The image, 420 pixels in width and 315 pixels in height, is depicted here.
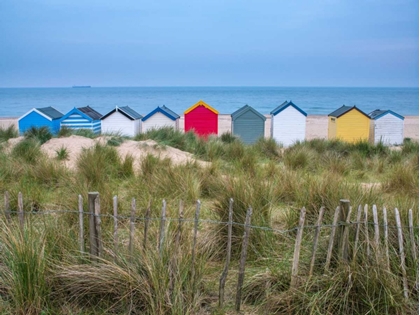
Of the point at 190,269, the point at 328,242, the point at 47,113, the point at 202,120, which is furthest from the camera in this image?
the point at 202,120

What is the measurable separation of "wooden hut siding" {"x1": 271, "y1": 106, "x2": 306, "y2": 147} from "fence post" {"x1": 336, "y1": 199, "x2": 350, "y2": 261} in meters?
11.7

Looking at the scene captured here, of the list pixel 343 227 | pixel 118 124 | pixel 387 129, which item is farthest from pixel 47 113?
pixel 343 227

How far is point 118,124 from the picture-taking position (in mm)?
14547

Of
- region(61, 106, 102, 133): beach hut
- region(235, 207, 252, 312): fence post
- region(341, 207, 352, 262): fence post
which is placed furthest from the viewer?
region(61, 106, 102, 133): beach hut

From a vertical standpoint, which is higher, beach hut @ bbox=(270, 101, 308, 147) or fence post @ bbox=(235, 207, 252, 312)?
beach hut @ bbox=(270, 101, 308, 147)

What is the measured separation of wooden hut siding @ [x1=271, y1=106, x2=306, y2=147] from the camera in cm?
1566

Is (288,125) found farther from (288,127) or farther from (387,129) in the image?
(387,129)

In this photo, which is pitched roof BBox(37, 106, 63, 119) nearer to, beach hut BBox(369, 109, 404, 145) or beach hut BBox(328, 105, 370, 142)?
beach hut BBox(328, 105, 370, 142)

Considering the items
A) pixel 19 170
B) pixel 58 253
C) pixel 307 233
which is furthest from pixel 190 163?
pixel 58 253

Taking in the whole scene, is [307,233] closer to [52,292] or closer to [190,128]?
[52,292]

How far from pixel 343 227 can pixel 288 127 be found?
38.9 ft

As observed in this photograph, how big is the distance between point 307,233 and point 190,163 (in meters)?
4.41

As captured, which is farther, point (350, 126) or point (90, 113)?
point (350, 126)

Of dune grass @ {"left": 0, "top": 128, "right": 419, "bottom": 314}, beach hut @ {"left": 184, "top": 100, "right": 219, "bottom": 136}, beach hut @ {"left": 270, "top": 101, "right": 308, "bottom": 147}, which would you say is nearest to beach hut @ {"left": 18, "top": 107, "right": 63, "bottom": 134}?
beach hut @ {"left": 184, "top": 100, "right": 219, "bottom": 136}
